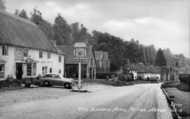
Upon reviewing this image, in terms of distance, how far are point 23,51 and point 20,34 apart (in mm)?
3730

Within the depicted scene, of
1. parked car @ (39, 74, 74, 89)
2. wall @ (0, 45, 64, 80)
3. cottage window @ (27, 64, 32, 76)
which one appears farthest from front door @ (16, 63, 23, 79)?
parked car @ (39, 74, 74, 89)

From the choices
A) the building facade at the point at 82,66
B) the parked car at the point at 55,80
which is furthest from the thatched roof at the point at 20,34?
the building facade at the point at 82,66

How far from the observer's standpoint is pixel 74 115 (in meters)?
11.2

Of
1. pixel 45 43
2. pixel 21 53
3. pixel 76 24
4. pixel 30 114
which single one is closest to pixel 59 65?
pixel 45 43

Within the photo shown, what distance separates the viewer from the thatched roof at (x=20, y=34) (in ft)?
115

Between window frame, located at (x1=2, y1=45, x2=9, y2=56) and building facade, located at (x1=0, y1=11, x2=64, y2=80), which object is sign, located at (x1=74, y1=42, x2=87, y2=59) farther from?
window frame, located at (x1=2, y1=45, x2=9, y2=56)

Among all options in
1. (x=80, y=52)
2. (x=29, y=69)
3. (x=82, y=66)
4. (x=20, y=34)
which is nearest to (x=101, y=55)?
(x=82, y=66)

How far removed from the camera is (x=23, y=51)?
37.1 meters

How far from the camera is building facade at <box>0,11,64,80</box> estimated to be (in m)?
33.5

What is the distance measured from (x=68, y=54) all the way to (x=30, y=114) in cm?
5287

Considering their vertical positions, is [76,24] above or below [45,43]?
above

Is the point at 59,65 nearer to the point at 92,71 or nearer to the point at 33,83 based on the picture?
the point at 92,71

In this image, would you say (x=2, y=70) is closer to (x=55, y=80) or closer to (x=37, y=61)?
(x=55, y=80)

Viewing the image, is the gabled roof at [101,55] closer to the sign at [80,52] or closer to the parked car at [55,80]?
the parked car at [55,80]
